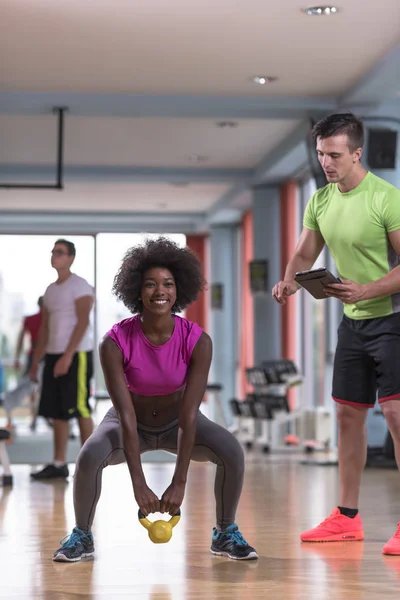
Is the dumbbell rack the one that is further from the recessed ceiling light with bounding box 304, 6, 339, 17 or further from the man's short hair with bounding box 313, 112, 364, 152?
the man's short hair with bounding box 313, 112, 364, 152

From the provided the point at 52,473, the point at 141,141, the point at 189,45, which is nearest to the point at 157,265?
the point at 189,45

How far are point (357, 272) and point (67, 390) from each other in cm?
258

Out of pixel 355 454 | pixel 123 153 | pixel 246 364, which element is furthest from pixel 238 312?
pixel 355 454

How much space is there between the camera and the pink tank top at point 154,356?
2.79 m

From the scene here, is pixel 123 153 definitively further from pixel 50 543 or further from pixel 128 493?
pixel 50 543

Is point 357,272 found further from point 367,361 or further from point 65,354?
point 65,354

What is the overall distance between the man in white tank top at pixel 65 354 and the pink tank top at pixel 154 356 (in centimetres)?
242

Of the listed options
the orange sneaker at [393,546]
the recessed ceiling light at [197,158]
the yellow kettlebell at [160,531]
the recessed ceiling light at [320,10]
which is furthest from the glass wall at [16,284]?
the yellow kettlebell at [160,531]

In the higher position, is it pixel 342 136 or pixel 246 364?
pixel 342 136

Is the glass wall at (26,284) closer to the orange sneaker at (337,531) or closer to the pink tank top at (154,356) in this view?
the orange sneaker at (337,531)

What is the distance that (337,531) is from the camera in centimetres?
327

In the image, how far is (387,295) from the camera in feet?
9.81

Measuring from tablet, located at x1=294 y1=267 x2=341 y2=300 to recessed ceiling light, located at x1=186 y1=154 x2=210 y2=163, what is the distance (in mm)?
5690

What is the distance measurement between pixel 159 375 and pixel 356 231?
76 centimetres
